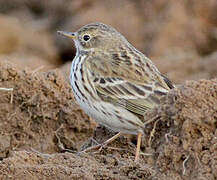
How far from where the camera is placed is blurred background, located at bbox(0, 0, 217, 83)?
14.2 meters

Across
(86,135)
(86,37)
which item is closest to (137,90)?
(86,135)

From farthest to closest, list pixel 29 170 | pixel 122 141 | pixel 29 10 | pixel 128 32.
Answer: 1. pixel 29 10
2. pixel 128 32
3. pixel 122 141
4. pixel 29 170

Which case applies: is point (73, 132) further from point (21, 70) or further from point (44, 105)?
point (21, 70)

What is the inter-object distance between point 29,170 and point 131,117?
6.15ft

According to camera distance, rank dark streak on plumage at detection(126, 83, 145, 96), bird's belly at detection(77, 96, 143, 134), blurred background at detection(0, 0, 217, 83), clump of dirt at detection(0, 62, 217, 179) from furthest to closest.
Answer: blurred background at detection(0, 0, 217, 83) → dark streak on plumage at detection(126, 83, 145, 96) → bird's belly at detection(77, 96, 143, 134) → clump of dirt at detection(0, 62, 217, 179)

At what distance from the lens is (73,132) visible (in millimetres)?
7832

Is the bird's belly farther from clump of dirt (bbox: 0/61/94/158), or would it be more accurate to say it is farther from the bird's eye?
the bird's eye

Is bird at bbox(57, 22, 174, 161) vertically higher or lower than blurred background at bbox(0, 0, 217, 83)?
lower

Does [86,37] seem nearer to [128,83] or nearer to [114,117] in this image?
[128,83]

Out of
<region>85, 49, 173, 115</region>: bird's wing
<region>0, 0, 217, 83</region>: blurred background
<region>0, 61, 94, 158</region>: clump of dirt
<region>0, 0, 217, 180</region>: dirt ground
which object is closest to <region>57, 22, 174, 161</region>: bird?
<region>85, 49, 173, 115</region>: bird's wing

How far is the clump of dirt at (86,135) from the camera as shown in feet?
15.3

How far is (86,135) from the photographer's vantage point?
7.90 meters

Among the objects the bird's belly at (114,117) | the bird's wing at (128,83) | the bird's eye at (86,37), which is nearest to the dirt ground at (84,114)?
the bird's belly at (114,117)

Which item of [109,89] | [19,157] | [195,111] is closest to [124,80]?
[109,89]
